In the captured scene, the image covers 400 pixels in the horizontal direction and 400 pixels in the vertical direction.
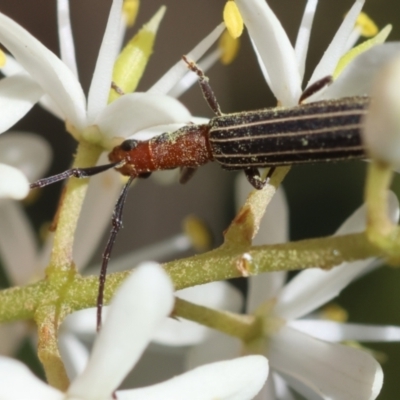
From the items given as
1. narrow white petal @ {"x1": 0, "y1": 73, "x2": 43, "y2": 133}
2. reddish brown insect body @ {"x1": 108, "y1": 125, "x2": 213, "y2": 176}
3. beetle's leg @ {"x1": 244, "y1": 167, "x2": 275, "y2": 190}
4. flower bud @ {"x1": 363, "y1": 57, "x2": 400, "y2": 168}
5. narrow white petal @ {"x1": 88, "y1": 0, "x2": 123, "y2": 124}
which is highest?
narrow white petal @ {"x1": 0, "y1": 73, "x2": 43, "y2": 133}

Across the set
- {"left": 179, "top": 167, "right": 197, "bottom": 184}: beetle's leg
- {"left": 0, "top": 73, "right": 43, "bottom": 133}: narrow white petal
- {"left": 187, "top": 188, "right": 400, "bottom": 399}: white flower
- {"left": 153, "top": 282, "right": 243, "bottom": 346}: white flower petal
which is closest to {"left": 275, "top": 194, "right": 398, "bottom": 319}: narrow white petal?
{"left": 187, "top": 188, "right": 400, "bottom": 399}: white flower

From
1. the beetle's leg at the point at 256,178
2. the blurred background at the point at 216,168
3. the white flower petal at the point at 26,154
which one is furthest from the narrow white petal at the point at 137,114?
the blurred background at the point at 216,168

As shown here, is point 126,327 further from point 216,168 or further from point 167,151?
point 216,168

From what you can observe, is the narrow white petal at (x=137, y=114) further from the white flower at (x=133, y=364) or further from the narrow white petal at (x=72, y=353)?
the narrow white petal at (x=72, y=353)

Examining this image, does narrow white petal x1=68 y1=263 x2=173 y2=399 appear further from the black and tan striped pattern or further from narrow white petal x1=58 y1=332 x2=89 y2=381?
narrow white petal x1=58 y1=332 x2=89 y2=381

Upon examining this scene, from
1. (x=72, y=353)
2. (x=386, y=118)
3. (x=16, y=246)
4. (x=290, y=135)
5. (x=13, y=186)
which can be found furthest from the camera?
(x=16, y=246)

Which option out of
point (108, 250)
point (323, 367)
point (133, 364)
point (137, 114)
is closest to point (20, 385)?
point (133, 364)
